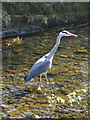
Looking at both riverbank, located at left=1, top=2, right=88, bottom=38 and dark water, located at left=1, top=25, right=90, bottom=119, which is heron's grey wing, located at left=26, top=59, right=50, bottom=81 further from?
riverbank, located at left=1, top=2, right=88, bottom=38

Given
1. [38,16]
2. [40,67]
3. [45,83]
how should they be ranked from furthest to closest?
[38,16], [45,83], [40,67]

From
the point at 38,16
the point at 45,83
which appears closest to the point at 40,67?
the point at 45,83

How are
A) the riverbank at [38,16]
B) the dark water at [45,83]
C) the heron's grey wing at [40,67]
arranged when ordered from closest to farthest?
the dark water at [45,83] < the heron's grey wing at [40,67] < the riverbank at [38,16]

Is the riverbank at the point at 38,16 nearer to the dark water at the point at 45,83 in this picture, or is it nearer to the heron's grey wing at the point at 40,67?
the dark water at the point at 45,83

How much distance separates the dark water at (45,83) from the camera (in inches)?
293

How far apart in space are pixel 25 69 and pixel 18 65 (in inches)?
19.7

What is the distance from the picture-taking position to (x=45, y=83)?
939 centimetres

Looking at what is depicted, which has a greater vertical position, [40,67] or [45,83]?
[40,67]

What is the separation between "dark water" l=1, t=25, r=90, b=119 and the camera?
745cm

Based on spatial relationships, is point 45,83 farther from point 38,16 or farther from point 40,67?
point 38,16

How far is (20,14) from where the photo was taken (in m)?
16.7

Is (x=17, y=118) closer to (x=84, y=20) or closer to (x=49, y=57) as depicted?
(x=49, y=57)

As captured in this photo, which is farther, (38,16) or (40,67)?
(38,16)

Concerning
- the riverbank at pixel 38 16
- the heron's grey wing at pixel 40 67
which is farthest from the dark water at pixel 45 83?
the riverbank at pixel 38 16
